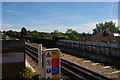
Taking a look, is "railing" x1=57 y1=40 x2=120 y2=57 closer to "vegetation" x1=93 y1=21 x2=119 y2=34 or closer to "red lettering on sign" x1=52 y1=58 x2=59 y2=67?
"red lettering on sign" x1=52 y1=58 x2=59 y2=67

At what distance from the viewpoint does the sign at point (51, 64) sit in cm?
450

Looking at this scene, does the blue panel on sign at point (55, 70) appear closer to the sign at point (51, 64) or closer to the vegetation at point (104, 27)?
the sign at point (51, 64)

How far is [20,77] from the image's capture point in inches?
207

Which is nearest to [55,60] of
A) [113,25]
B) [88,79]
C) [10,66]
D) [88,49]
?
[10,66]

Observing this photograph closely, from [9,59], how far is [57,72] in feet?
7.25

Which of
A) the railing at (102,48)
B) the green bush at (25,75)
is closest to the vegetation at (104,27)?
the railing at (102,48)

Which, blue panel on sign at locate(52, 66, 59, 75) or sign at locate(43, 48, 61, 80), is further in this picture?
blue panel on sign at locate(52, 66, 59, 75)

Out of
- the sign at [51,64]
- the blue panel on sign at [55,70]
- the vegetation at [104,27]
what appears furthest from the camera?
the vegetation at [104,27]

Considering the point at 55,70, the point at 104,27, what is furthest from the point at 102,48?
the point at 104,27

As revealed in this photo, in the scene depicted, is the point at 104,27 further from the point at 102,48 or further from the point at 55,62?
the point at 55,62

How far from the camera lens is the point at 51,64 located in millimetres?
4559

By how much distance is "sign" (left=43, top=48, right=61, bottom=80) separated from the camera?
14.8 feet

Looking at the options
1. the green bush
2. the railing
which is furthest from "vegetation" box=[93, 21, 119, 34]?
the green bush

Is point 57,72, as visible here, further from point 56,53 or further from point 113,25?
point 113,25
